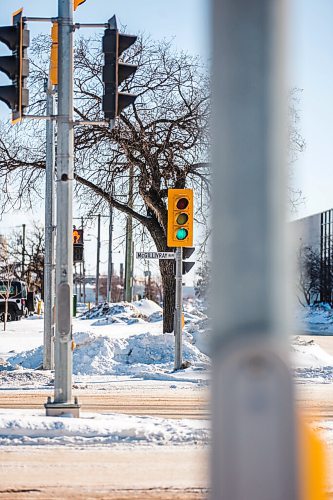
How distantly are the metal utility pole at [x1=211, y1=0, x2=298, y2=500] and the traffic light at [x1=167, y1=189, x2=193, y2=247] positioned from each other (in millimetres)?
15038

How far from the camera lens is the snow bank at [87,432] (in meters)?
9.11

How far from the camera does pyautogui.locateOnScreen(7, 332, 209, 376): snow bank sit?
19.2 metres

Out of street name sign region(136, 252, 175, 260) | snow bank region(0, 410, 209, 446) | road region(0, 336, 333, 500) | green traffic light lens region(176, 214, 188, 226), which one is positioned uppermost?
green traffic light lens region(176, 214, 188, 226)

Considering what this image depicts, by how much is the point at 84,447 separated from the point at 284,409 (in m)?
7.43

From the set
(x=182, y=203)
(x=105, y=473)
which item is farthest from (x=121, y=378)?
(x=105, y=473)

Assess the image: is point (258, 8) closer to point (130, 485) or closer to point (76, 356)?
point (130, 485)

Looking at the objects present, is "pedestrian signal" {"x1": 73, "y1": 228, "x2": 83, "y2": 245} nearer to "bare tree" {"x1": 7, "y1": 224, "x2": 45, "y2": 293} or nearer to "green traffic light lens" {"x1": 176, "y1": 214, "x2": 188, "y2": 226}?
"green traffic light lens" {"x1": 176, "y1": 214, "x2": 188, "y2": 226}

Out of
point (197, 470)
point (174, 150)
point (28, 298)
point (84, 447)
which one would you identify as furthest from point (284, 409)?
point (28, 298)

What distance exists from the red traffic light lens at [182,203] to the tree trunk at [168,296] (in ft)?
25.4

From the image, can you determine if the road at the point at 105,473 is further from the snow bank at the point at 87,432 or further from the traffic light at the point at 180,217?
the traffic light at the point at 180,217

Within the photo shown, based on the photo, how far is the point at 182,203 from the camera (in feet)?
55.7

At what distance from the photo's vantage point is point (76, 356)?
65.6 ft

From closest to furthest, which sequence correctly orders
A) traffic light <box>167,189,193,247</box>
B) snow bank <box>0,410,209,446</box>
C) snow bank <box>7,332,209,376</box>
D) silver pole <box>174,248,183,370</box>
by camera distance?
snow bank <box>0,410,209,446</box> → traffic light <box>167,189,193,247</box> → silver pole <box>174,248,183,370</box> → snow bank <box>7,332,209,376</box>

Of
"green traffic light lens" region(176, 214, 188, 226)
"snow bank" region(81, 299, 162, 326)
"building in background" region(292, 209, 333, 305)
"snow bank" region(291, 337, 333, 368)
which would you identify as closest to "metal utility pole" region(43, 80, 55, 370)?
"green traffic light lens" region(176, 214, 188, 226)
